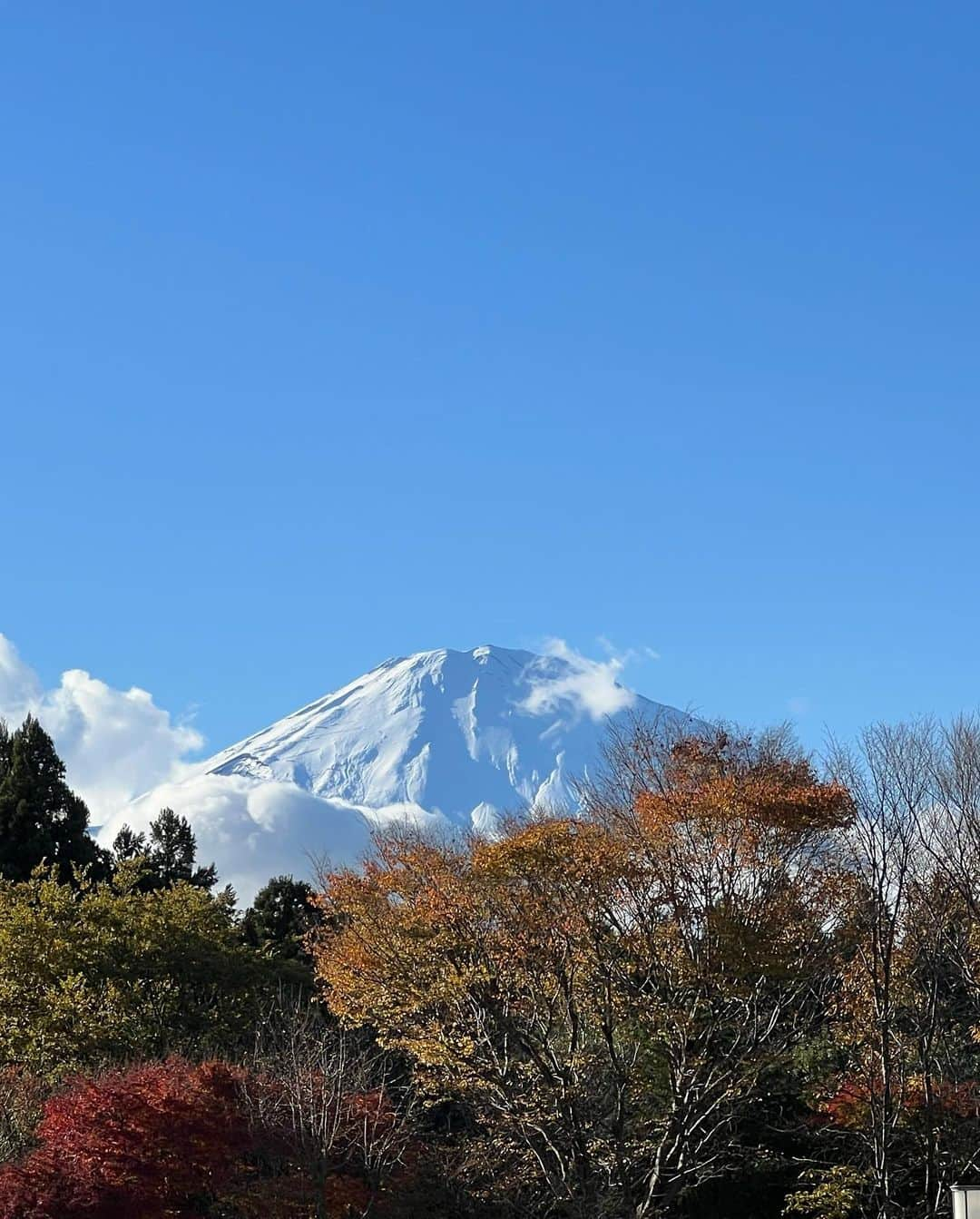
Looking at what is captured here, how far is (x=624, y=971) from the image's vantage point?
69.3 feet

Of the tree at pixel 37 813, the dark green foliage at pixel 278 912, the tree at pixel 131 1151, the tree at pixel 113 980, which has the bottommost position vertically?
the tree at pixel 131 1151

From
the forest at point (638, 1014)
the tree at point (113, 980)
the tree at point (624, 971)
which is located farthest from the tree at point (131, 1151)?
the tree at point (113, 980)

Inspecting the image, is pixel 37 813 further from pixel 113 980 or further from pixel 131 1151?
pixel 131 1151

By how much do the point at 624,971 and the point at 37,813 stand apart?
2141 cm

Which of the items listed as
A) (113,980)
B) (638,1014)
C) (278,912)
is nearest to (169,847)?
(278,912)

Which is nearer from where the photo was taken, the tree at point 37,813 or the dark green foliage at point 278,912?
the tree at point 37,813

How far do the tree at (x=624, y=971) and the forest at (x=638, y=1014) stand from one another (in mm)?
47

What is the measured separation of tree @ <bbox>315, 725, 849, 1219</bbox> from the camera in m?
20.6

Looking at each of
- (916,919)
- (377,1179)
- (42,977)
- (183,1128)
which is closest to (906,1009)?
(916,919)

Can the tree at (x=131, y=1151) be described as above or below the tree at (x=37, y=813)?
below

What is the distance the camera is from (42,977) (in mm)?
24750

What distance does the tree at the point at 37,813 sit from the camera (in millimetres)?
36656

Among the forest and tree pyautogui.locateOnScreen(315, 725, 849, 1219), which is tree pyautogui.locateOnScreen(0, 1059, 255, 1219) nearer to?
the forest

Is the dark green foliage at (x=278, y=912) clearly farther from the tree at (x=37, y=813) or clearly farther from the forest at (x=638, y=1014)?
the forest at (x=638, y=1014)
